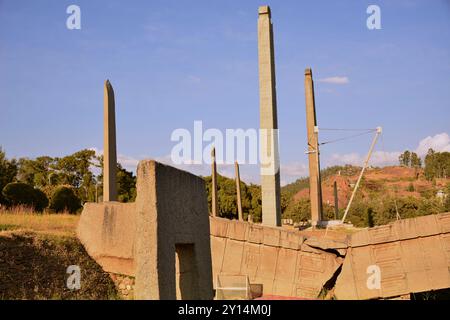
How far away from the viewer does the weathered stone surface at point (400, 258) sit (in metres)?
11.4

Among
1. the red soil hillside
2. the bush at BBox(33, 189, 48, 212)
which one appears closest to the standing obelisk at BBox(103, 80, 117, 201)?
the bush at BBox(33, 189, 48, 212)

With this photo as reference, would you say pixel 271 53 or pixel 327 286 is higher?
pixel 271 53

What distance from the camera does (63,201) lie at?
22484mm

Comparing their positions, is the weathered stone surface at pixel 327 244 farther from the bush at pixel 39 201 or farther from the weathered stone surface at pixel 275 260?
the bush at pixel 39 201

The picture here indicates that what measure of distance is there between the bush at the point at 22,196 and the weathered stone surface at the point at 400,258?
12.6 meters

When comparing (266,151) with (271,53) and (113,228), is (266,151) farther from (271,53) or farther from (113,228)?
(113,228)

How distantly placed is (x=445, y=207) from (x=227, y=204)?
17209 mm

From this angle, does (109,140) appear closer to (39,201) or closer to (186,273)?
(39,201)

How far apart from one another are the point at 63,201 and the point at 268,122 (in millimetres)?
10572

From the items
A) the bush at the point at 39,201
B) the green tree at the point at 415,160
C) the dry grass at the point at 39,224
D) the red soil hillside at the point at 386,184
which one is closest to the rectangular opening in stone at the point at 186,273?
the dry grass at the point at 39,224

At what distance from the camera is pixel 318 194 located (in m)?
21.4

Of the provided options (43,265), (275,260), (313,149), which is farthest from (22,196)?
(275,260)
